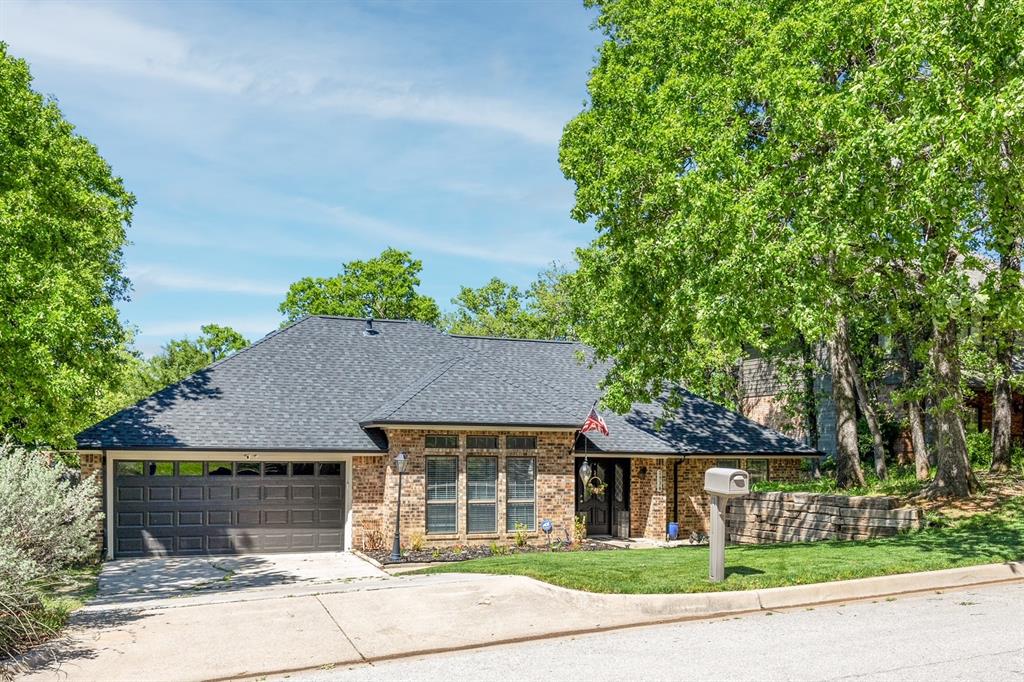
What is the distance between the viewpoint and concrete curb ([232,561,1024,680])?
10.6 meters

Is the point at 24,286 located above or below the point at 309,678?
above

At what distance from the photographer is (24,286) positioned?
16047mm

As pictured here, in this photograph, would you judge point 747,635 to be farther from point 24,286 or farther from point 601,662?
point 24,286

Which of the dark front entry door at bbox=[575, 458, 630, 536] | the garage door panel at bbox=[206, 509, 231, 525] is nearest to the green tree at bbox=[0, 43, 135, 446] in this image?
the garage door panel at bbox=[206, 509, 231, 525]

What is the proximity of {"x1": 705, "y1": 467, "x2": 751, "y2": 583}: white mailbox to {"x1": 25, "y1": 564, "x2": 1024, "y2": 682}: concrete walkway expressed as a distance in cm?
78

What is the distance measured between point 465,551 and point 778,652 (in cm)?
1342

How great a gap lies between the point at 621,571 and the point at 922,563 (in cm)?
454

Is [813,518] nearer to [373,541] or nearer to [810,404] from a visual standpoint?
[373,541]

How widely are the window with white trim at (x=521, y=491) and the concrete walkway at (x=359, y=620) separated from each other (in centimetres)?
1019

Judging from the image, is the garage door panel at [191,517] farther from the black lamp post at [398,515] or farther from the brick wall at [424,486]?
the black lamp post at [398,515]

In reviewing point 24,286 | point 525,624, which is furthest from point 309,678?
point 24,286

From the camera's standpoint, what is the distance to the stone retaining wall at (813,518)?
18.3 meters

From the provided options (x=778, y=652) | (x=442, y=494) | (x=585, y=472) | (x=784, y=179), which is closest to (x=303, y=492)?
(x=442, y=494)

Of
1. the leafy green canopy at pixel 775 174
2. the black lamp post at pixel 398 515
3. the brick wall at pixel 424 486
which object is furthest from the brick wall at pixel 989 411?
the black lamp post at pixel 398 515
